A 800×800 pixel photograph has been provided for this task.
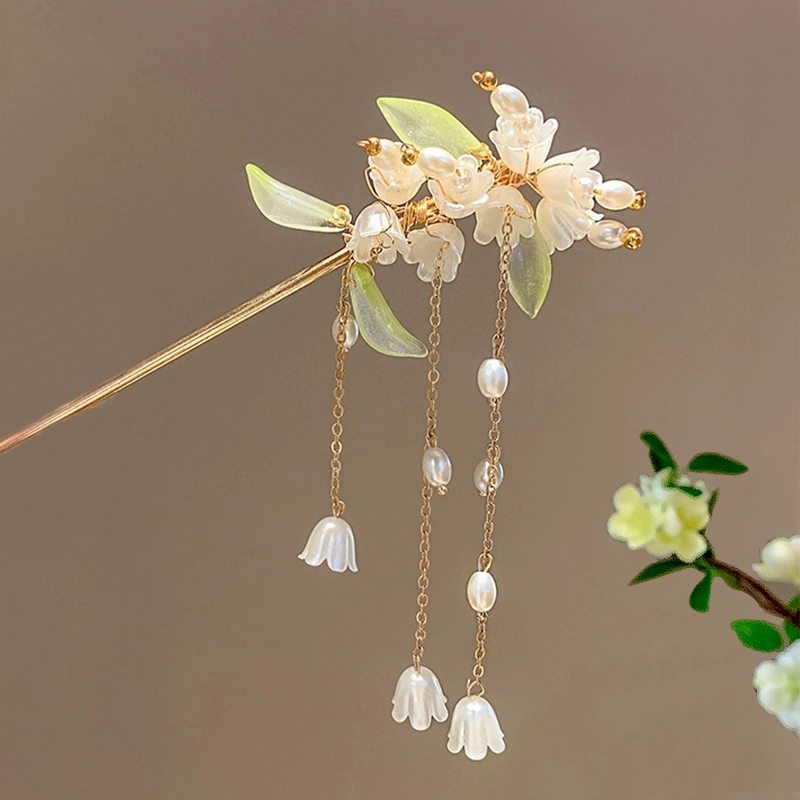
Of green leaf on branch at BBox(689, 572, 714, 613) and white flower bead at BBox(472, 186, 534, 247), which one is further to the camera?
white flower bead at BBox(472, 186, 534, 247)

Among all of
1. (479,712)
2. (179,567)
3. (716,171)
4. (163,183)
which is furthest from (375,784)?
(716,171)

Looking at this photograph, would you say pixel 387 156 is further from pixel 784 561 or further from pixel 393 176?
pixel 784 561

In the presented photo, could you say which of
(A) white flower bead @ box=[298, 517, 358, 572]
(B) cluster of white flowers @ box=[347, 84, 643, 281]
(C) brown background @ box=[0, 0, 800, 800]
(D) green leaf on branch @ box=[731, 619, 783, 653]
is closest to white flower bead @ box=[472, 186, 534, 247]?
(B) cluster of white flowers @ box=[347, 84, 643, 281]

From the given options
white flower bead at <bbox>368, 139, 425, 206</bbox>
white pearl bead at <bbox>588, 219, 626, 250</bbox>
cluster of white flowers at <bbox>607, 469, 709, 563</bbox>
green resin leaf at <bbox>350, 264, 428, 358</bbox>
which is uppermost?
white flower bead at <bbox>368, 139, 425, 206</bbox>

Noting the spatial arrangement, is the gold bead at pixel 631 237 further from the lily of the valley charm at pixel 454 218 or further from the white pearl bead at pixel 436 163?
the white pearl bead at pixel 436 163

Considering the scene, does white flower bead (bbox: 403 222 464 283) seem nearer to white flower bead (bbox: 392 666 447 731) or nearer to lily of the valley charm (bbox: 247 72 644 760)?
lily of the valley charm (bbox: 247 72 644 760)

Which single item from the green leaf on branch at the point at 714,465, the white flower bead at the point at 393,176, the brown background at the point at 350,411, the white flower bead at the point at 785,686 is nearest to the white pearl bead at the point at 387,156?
the white flower bead at the point at 393,176
